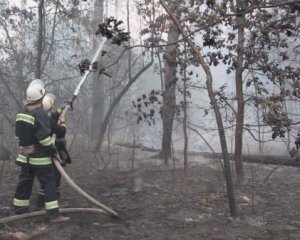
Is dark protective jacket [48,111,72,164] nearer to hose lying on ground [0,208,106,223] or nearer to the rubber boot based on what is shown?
the rubber boot

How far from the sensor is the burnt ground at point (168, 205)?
5.38 metres

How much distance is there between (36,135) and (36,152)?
11.3 inches

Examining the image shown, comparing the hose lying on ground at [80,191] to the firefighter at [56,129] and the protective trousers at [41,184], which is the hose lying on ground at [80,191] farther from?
the firefighter at [56,129]

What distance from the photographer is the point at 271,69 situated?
7.50 metres

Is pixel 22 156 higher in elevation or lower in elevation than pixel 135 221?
higher

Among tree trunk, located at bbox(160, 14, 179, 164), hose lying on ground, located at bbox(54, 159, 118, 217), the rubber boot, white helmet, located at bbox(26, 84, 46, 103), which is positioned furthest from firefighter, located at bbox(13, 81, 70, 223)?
tree trunk, located at bbox(160, 14, 179, 164)

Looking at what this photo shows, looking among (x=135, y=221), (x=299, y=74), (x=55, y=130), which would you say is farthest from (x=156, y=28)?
(x=135, y=221)

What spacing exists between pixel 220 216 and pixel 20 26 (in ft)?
27.1

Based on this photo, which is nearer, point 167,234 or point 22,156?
point 167,234

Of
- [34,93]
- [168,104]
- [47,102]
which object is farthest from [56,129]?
[168,104]

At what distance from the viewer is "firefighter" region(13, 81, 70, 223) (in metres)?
5.60

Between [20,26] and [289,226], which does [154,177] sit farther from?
[20,26]

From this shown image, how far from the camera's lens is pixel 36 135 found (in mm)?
5586

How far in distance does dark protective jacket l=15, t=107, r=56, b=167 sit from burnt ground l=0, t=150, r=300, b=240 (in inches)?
33.0
